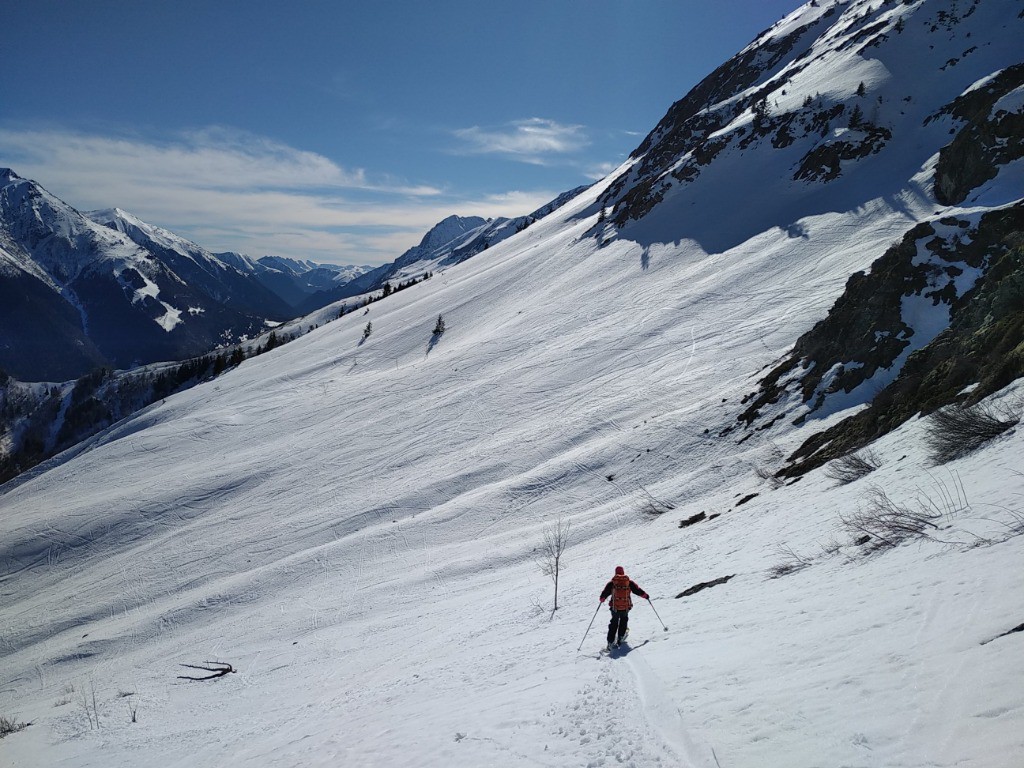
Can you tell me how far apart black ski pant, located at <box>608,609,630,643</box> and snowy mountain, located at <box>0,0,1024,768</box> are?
1.44 ft

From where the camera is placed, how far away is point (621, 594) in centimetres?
1032

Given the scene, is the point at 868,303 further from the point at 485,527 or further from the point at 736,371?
the point at 485,527

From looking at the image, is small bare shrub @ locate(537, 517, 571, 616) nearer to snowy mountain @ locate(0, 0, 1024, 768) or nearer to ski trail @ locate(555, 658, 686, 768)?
snowy mountain @ locate(0, 0, 1024, 768)

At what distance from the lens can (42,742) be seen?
48.7 ft

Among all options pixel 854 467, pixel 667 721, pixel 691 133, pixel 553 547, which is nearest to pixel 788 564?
pixel 854 467

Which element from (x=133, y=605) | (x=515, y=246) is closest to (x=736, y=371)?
(x=133, y=605)

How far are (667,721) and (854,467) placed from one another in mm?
9337

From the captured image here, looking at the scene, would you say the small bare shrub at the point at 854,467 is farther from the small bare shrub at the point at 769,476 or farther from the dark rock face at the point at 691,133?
the dark rock face at the point at 691,133

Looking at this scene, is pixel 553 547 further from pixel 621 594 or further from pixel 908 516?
pixel 908 516

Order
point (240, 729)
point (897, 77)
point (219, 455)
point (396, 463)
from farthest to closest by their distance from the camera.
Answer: point (897, 77), point (219, 455), point (396, 463), point (240, 729)

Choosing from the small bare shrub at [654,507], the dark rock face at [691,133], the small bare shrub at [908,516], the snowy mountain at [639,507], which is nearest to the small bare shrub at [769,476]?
the snowy mountain at [639,507]

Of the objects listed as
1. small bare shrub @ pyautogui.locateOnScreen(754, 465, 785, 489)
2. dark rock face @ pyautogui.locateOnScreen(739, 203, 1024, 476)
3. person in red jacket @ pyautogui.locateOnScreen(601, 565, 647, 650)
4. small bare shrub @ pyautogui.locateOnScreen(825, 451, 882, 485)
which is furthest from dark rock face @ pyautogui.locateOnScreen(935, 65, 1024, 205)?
person in red jacket @ pyautogui.locateOnScreen(601, 565, 647, 650)

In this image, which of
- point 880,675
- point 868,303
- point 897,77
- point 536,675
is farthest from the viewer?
point 897,77

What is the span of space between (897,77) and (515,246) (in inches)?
2027
